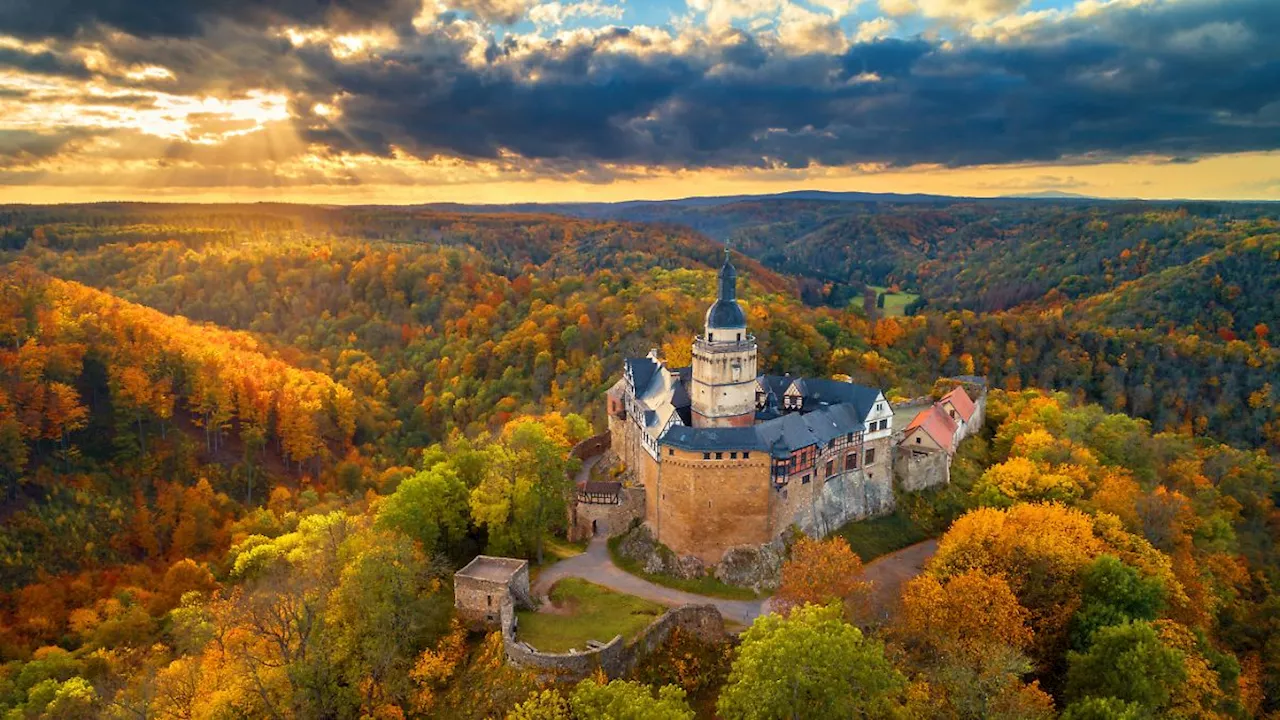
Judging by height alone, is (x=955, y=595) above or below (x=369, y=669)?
above

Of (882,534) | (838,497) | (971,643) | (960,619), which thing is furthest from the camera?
(882,534)

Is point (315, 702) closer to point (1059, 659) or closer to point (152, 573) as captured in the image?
point (1059, 659)

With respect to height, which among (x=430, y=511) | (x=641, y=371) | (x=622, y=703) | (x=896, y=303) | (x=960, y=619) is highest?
(x=641, y=371)

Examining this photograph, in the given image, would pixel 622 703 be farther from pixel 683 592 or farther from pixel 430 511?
pixel 430 511

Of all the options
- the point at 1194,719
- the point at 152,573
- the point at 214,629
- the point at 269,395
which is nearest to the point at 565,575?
the point at 214,629

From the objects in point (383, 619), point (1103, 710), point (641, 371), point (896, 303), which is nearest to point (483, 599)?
point (383, 619)

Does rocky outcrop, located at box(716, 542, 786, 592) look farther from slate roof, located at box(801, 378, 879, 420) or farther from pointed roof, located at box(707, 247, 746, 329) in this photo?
pointed roof, located at box(707, 247, 746, 329)
